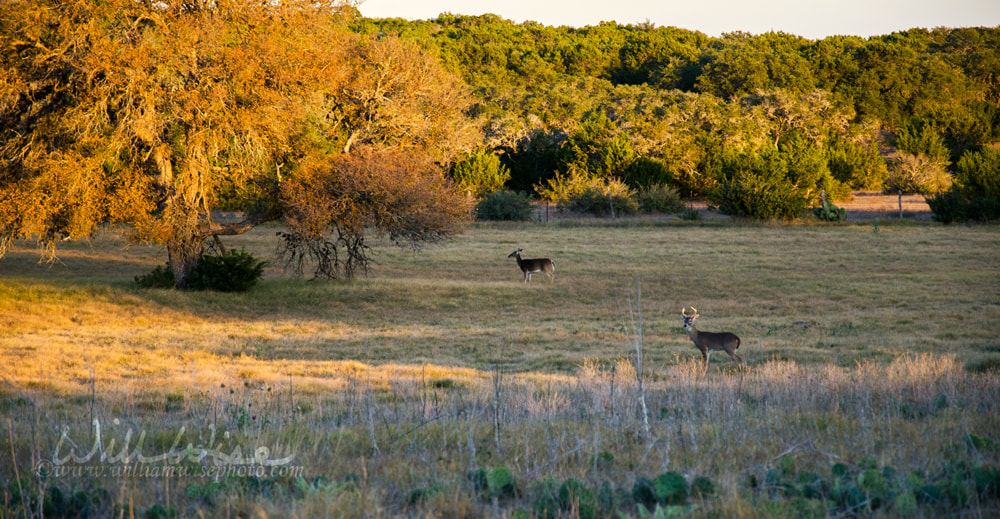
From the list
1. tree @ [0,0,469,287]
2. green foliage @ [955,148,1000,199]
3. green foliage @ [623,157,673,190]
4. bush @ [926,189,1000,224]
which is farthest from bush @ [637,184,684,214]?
tree @ [0,0,469,287]

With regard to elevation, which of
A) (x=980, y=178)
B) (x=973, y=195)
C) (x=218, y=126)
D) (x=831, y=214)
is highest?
(x=218, y=126)

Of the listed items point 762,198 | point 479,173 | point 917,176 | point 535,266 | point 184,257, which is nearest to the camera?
point 184,257

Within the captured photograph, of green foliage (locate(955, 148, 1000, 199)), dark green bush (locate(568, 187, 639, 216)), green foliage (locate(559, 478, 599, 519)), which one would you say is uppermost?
green foliage (locate(955, 148, 1000, 199))

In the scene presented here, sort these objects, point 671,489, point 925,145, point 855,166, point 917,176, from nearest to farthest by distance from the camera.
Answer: point 671,489
point 917,176
point 855,166
point 925,145

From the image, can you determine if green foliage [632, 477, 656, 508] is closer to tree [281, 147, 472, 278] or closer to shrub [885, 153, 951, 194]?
tree [281, 147, 472, 278]

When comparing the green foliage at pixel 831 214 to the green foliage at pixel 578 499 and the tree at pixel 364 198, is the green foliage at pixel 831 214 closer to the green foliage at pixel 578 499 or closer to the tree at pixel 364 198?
the tree at pixel 364 198

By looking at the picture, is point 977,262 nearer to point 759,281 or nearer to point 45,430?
point 759,281

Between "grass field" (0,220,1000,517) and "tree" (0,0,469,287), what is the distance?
266cm

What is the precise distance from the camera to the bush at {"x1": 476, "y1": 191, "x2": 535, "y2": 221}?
4509cm

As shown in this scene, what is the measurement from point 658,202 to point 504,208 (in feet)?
34.0

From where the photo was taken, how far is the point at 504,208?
45.1 metres

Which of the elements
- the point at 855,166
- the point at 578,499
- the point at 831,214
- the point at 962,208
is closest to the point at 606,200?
the point at 831,214

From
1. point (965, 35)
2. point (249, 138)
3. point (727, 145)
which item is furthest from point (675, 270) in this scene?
point (965, 35)

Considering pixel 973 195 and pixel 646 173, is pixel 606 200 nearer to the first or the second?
pixel 646 173
